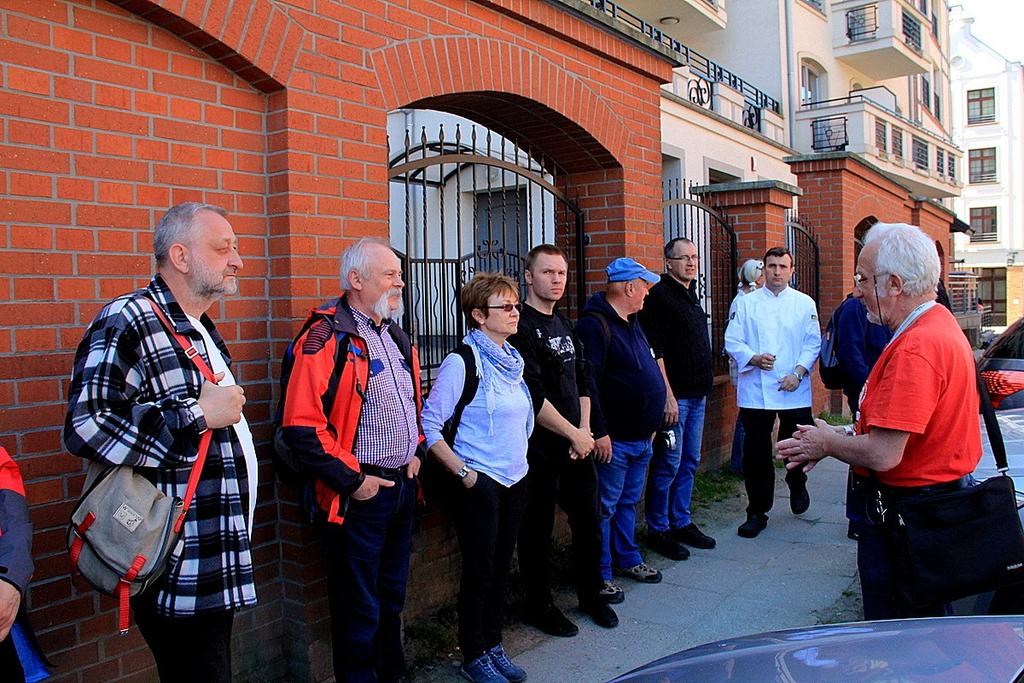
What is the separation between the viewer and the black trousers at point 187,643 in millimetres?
2465

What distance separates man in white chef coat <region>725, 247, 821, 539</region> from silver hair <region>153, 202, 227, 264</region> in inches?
171

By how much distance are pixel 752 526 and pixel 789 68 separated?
1619 centimetres

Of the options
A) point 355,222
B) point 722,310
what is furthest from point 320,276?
point 722,310

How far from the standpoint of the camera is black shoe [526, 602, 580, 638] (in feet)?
13.7

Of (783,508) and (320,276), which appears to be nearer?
(320,276)

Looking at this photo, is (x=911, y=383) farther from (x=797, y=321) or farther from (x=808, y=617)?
(x=797, y=321)

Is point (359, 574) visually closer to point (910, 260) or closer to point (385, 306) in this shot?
point (385, 306)

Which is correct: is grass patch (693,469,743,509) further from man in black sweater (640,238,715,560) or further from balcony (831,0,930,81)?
balcony (831,0,930,81)

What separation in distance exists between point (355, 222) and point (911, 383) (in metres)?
2.30

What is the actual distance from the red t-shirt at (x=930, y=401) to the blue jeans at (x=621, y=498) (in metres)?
1.91

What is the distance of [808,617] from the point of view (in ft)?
14.7

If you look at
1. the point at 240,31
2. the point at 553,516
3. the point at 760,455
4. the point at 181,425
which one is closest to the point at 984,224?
the point at 760,455

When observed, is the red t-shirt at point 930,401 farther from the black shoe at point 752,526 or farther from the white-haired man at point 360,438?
the black shoe at point 752,526

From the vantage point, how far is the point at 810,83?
73.4 feet
